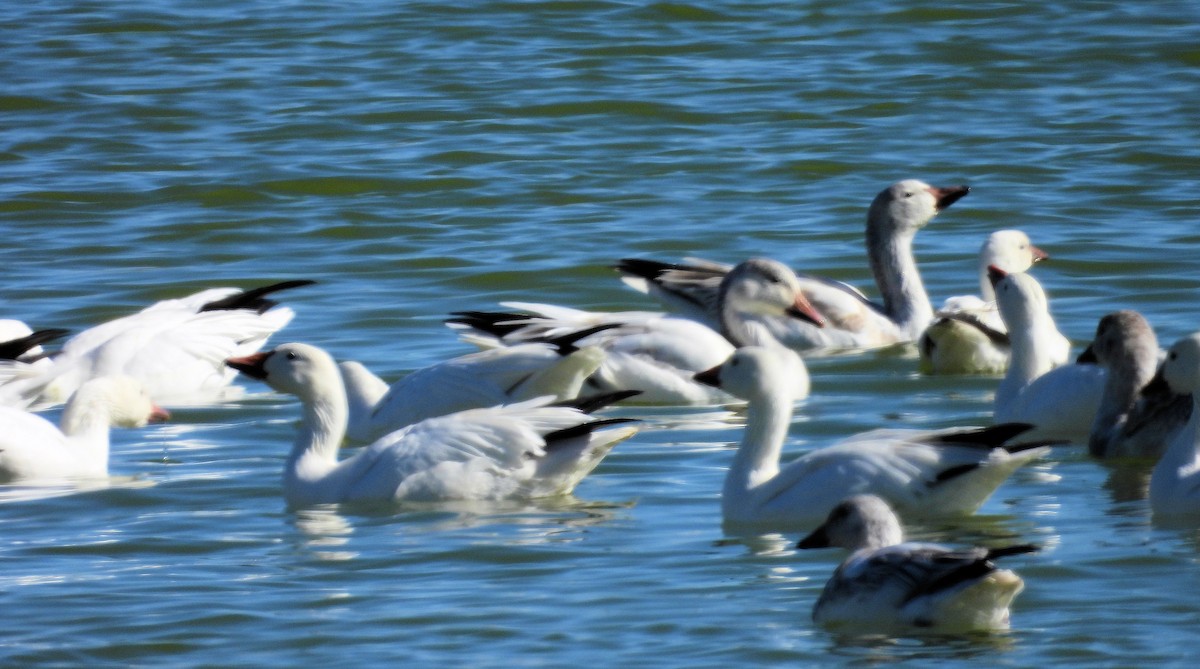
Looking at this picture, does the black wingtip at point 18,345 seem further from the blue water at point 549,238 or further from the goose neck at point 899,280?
the goose neck at point 899,280

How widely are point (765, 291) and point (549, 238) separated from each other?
3.31 metres

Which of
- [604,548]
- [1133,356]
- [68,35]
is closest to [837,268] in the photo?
[1133,356]

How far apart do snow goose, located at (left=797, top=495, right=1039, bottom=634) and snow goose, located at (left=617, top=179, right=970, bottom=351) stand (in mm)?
5152

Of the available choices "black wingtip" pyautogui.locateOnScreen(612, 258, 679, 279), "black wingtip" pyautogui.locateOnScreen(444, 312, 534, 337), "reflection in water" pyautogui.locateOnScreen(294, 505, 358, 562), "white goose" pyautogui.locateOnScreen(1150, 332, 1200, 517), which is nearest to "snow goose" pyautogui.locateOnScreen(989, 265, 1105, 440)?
"white goose" pyautogui.locateOnScreen(1150, 332, 1200, 517)

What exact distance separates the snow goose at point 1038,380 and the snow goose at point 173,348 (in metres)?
3.46

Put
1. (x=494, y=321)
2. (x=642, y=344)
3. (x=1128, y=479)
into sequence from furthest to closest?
(x=494, y=321) < (x=642, y=344) < (x=1128, y=479)

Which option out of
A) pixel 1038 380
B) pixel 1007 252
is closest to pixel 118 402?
pixel 1038 380

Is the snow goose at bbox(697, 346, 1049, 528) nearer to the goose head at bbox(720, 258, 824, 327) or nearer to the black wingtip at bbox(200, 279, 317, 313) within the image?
the goose head at bbox(720, 258, 824, 327)

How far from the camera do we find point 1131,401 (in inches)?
334

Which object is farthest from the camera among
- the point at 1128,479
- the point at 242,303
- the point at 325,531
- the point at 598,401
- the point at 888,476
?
the point at 242,303

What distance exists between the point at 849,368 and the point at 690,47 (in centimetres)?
999

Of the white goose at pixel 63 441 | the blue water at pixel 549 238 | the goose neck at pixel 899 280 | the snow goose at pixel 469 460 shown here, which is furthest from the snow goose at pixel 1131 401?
the white goose at pixel 63 441

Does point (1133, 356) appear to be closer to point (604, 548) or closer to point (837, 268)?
point (604, 548)

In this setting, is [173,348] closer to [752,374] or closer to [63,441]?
[63,441]
